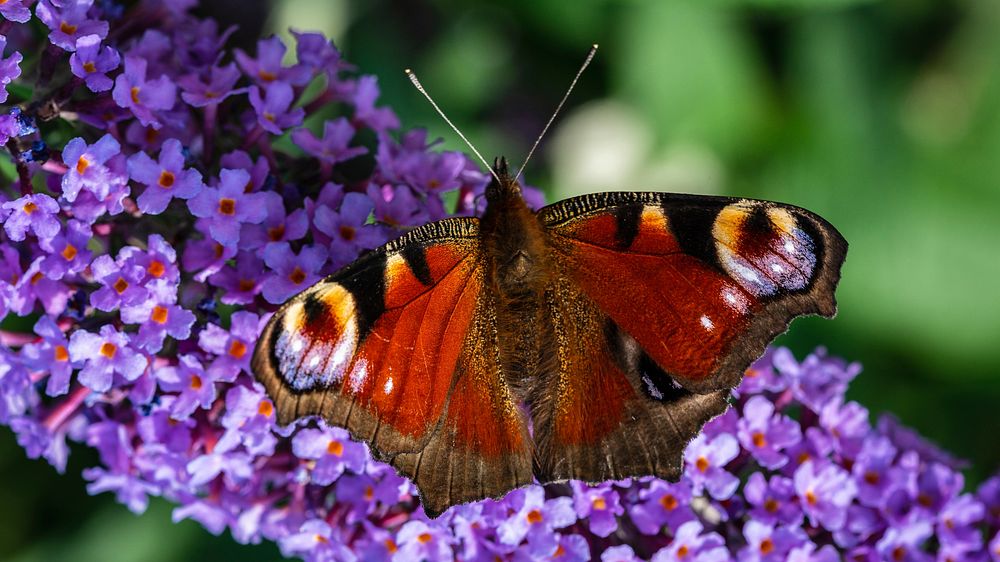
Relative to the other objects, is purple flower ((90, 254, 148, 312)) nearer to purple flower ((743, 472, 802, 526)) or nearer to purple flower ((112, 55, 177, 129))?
purple flower ((112, 55, 177, 129))

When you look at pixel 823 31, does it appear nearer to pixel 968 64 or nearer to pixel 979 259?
pixel 968 64

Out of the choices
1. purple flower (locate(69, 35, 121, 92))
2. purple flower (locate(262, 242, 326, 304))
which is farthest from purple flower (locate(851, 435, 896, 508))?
purple flower (locate(69, 35, 121, 92))

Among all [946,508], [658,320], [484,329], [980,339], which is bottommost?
[980,339]

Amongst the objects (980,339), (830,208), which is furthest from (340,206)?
(980,339)

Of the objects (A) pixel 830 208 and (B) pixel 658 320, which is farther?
(A) pixel 830 208

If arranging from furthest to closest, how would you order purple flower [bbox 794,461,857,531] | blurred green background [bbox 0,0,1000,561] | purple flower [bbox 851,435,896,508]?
blurred green background [bbox 0,0,1000,561], purple flower [bbox 851,435,896,508], purple flower [bbox 794,461,857,531]

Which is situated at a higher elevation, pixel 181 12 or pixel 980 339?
pixel 181 12

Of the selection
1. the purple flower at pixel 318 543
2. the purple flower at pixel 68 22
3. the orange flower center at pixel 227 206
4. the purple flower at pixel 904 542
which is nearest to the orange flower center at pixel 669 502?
the purple flower at pixel 904 542
